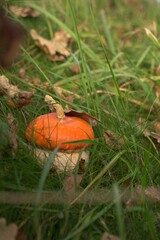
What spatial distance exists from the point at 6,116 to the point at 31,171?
0.39m

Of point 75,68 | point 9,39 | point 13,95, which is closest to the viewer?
point 9,39

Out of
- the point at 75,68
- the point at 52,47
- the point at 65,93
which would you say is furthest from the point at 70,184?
the point at 52,47

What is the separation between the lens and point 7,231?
1.60 metres

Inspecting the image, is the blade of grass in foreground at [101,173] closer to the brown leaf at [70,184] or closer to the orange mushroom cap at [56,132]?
the brown leaf at [70,184]

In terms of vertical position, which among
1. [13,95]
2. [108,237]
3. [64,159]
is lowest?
[108,237]

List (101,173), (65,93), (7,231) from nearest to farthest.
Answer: (7,231) < (101,173) < (65,93)

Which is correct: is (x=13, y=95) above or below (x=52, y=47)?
above

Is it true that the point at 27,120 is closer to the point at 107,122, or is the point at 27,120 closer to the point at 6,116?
the point at 6,116

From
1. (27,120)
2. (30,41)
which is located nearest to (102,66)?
(30,41)

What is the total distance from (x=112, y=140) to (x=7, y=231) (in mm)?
830

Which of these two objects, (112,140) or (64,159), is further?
(112,140)

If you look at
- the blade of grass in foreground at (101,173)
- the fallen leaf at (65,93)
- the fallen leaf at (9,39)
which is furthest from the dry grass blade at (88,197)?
the fallen leaf at (65,93)

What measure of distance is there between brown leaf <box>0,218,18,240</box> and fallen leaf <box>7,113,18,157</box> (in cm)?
37

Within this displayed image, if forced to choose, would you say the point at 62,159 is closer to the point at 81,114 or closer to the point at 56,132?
the point at 56,132
